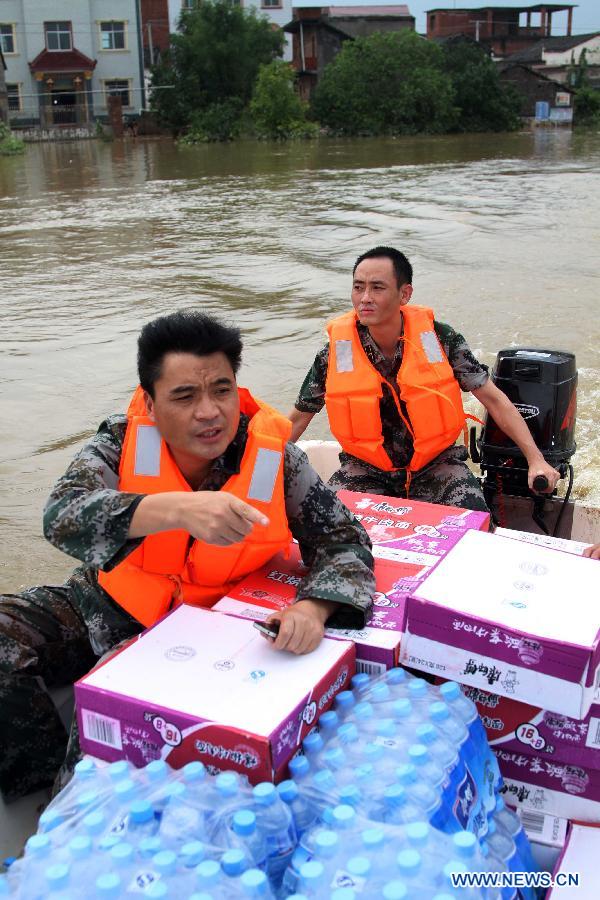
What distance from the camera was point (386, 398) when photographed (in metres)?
3.75

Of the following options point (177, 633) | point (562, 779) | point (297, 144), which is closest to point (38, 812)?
point (177, 633)

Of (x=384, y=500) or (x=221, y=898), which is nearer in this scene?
(x=221, y=898)

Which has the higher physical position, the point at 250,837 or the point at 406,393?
the point at 406,393

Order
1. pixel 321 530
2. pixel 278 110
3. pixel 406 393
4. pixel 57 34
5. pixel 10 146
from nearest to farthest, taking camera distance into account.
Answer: pixel 321 530 → pixel 406 393 → pixel 10 146 → pixel 278 110 → pixel 57 34

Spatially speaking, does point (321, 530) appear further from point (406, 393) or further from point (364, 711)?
point (406, 393)

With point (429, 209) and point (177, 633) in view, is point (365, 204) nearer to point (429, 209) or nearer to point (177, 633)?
point (429, 209)

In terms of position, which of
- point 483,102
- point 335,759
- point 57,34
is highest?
point 57,34

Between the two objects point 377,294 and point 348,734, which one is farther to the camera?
point 377,294

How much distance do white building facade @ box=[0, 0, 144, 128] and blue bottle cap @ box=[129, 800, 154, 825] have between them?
156ft

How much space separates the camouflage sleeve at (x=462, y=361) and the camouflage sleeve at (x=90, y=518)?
1901mm

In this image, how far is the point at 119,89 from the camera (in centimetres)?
4612

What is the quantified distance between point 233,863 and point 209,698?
398 millimetres

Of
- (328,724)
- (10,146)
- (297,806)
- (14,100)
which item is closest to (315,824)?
(297,806)

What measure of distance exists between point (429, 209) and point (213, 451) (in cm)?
1513
